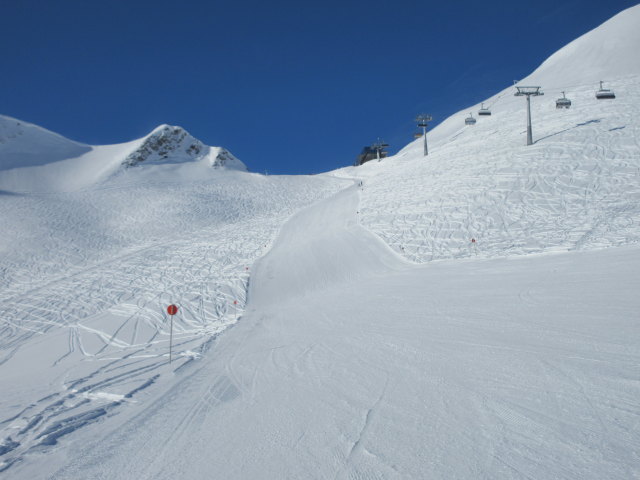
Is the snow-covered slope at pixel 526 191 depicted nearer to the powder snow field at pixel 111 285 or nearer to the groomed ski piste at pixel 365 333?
the groomed ski piste at pixel 365 333

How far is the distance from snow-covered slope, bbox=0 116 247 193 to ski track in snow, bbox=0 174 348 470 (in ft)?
45.5

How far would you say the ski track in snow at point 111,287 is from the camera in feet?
20.7

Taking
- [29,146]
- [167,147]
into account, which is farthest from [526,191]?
[29,146]

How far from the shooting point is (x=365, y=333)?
8000mm

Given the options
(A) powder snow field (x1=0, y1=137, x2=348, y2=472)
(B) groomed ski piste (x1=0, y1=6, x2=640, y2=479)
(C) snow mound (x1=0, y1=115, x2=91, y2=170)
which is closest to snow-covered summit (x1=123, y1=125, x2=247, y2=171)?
(C) snow mound (x1=0, y1=115, x2=91, y2=170)

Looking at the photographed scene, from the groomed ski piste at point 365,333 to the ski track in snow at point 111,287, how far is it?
4.3 inches

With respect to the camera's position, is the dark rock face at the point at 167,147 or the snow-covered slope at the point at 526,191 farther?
the dark rock face at the point at 167,147

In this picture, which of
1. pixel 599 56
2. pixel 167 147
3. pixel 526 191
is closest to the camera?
pixel 526 191

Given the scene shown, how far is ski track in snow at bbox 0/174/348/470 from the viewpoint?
6.30m

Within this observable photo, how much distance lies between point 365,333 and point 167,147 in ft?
244

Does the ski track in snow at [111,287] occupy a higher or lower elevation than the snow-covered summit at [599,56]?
lower

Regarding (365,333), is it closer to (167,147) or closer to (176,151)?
(167,147)

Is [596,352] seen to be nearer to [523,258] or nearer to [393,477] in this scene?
[393,477]

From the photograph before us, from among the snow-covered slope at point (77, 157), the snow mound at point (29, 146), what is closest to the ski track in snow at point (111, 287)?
the snow-covered slope at point (77, 157)
